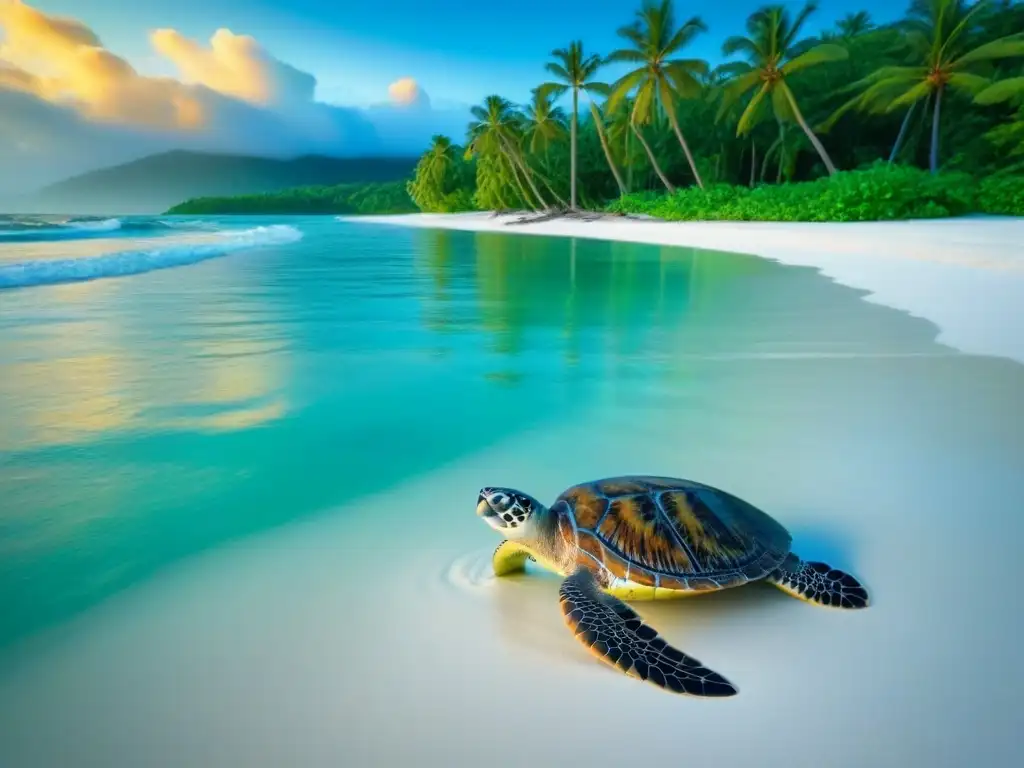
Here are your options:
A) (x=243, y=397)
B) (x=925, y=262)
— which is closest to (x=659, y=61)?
(x=925, y=262)

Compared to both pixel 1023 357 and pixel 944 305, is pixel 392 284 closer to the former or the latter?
pixel 944 305

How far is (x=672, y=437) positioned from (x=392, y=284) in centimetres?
957

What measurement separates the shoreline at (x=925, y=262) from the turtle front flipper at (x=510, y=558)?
524 cm

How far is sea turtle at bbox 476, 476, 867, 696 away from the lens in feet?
7.19

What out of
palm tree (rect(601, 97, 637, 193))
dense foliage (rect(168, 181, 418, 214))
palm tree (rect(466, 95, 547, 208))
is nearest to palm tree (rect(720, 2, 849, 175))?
palm tree (rect(601, 97, 637, 193))

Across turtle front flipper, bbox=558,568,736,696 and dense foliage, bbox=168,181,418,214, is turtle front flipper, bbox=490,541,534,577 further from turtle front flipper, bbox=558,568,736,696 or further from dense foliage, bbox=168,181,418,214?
dense foliage, bbox=168,181,418,214

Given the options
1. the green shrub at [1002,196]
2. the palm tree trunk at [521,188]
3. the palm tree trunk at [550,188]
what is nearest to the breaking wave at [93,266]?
the green shrub at [1002,196]

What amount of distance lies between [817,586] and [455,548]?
56.5 inches

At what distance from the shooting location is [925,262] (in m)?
12.7

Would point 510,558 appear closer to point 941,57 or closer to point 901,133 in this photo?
point 941,57

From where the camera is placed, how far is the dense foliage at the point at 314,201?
4510 inches

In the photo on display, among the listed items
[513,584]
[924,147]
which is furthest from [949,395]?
[924,147]

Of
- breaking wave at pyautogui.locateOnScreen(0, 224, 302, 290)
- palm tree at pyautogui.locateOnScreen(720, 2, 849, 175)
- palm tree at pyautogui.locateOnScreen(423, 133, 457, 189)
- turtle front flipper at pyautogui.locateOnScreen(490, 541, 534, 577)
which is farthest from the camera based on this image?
palm tree at pyautogui.locateOnScreen(423, 133, 457, 189)

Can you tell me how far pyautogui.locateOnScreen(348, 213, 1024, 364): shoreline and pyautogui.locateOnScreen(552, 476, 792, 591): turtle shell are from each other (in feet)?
15.5
